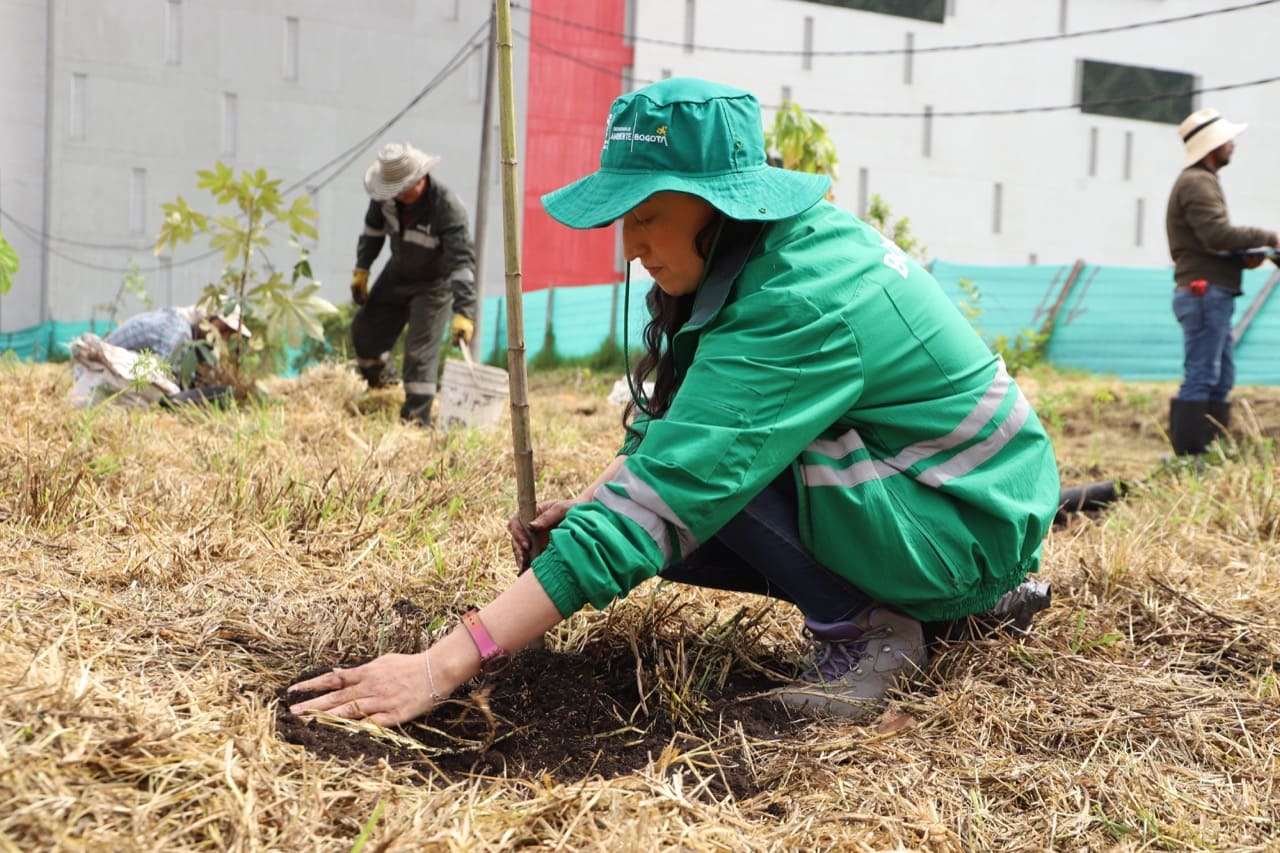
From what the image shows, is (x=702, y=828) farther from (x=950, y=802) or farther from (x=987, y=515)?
(x=987, y=515)

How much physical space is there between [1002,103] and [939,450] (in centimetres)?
1679

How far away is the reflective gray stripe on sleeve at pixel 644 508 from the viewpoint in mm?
1508

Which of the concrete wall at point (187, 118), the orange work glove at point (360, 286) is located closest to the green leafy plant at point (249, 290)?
the orange work glove at point (360, 286)

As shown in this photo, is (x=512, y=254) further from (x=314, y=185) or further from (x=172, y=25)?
(x=172, y=25)

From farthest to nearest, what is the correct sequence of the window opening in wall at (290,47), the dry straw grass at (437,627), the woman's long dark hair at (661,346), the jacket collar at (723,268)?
the window opening in wall at (290,47) → the woman's long dark hair at (661,346) → the jacket collar at (723,268) → the dry straw grass at (437,627)

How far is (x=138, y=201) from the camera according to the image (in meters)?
13.5

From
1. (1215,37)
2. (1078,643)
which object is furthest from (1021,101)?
(1078,643)

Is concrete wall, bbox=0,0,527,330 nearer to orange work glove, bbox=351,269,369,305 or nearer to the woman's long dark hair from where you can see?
orange work glove, bbox=351,269,369,305

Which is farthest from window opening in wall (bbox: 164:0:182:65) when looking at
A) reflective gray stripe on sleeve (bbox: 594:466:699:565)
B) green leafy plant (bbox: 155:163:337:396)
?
reflective gray stripe on sleeve (bbox: 594:466:699:565)

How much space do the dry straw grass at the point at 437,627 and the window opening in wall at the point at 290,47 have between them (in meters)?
11.6

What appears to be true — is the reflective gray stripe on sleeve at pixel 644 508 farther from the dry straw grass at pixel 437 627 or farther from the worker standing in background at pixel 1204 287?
the worker standing in background at pixel 1204 287

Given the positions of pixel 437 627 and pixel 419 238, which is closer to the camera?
pixel 437 627

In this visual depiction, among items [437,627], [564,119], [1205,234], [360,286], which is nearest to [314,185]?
[564,119]

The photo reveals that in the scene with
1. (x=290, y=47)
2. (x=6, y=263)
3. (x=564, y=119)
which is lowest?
(x=6, y=263)
